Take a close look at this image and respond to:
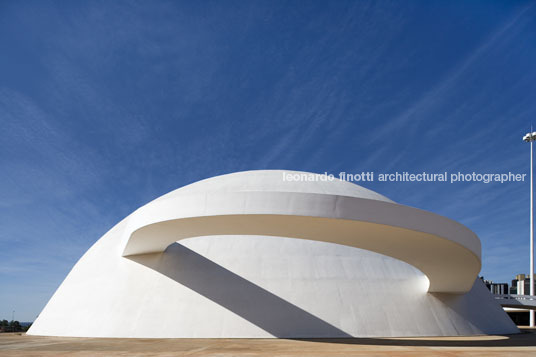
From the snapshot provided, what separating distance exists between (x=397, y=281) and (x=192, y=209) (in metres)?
11.0

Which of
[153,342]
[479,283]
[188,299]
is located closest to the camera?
[153,342]

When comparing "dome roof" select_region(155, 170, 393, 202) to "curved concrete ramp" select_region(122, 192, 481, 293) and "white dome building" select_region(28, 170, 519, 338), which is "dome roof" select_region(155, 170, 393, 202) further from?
"curved concrete ramp" select_region(122, 192, 481, 293)

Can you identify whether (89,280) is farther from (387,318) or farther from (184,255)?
(387,318)

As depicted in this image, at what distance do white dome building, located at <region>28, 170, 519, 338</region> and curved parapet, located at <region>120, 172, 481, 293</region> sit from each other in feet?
0.13

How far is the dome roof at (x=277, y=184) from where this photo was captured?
73.0 feet

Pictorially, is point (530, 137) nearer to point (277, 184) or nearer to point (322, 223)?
point (277, 184)

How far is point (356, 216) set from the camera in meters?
12.8

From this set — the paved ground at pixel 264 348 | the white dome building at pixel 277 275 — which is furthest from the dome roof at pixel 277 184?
the paved ground at pixel 264 348

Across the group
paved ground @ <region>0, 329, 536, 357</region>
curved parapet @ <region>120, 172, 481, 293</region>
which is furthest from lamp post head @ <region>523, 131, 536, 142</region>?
paved ground @ <region>0, 329, 536, 357</region>

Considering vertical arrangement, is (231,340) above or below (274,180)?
below

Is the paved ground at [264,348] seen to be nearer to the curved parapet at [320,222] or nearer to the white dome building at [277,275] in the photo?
the white dome building at [277,275]

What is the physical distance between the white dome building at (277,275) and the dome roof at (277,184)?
155 inches

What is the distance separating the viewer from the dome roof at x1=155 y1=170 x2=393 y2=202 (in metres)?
22.3

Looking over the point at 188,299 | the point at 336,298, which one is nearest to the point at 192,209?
the point at 188,299
